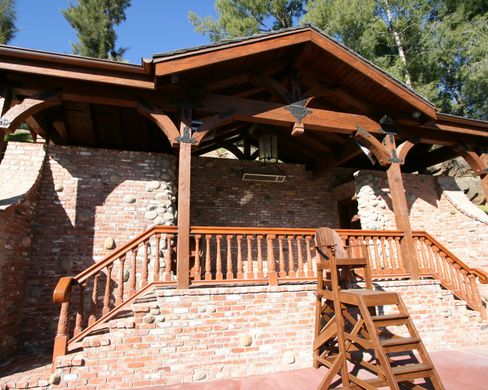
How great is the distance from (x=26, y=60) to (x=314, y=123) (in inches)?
178

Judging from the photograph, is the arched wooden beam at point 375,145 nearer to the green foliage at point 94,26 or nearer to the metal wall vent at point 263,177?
the metal wall vent at point 263,177

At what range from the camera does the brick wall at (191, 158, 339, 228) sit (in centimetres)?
743

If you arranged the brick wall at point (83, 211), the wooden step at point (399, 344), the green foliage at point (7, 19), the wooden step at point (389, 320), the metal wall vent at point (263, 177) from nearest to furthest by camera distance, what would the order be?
the wooden step at point (399, 344) < the wooden step at point (389, 320) < the brick wall at point (83, 211) < the metal wall vent at point (263, 177) < the green foliage at point (7, 19)

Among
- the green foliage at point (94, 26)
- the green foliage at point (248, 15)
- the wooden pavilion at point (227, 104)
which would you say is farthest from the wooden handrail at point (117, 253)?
the green foliage at point (94, 26)

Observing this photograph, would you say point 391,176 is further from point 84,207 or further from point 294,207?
point 84,207

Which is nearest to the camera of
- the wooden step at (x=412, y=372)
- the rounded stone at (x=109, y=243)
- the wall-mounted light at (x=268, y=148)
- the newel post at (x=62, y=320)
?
the wooden step at (x=412, y=372)

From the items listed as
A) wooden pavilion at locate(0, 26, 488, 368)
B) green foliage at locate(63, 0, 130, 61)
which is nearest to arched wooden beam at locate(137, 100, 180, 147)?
wooden pavilion at locate(0, 26, 488, 368)

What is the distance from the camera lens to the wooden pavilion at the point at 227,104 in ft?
14.3

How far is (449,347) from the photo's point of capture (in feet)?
16.3

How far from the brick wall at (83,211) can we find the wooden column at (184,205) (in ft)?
5.31

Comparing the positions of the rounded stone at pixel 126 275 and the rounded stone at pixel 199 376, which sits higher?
the rounded stone at pixel 126 275

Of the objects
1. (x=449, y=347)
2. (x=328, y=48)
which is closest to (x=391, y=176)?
(x=328, y=48)

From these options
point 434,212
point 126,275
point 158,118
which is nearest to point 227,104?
point 158,118

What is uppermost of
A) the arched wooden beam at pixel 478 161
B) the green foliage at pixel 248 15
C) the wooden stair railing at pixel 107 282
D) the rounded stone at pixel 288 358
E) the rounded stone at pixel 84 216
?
the green foliage at pixel 248 15
